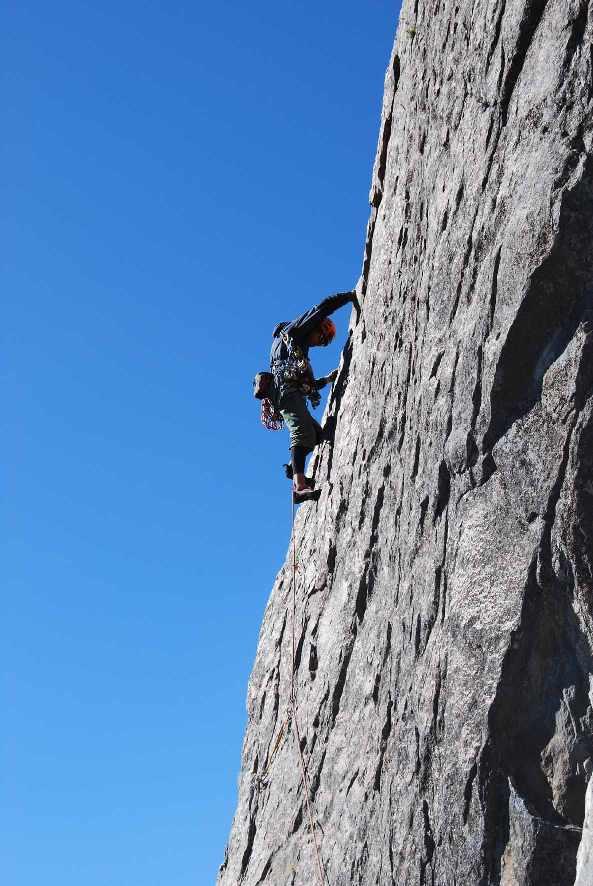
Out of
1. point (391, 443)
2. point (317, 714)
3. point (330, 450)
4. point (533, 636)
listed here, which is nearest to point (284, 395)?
point (330, 450)

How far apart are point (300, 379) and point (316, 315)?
2.89 ft

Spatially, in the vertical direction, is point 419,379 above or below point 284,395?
below

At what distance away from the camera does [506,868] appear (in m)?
8.52

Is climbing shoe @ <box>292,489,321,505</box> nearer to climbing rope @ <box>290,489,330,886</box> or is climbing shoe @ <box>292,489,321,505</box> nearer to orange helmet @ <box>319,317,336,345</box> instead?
climbing rope @ <box>290,489,330,886</box>

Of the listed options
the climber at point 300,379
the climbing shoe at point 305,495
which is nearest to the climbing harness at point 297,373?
the climber at point 300,379

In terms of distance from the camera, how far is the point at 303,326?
14.8m

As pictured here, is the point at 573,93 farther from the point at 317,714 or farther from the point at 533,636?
the point at 317,714

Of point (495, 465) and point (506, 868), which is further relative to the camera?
point (495, 465)

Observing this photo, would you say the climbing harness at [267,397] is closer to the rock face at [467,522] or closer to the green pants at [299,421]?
the green pants at [299,421]

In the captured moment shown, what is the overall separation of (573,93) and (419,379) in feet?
9.96

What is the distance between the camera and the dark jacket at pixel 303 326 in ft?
47.1

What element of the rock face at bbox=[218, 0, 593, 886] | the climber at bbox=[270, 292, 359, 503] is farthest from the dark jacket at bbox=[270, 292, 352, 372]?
the rock face at bbox=[218, 0, 593, 886]

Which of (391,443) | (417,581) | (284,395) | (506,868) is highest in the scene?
(284,395)

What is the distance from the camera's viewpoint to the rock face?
875 cm
